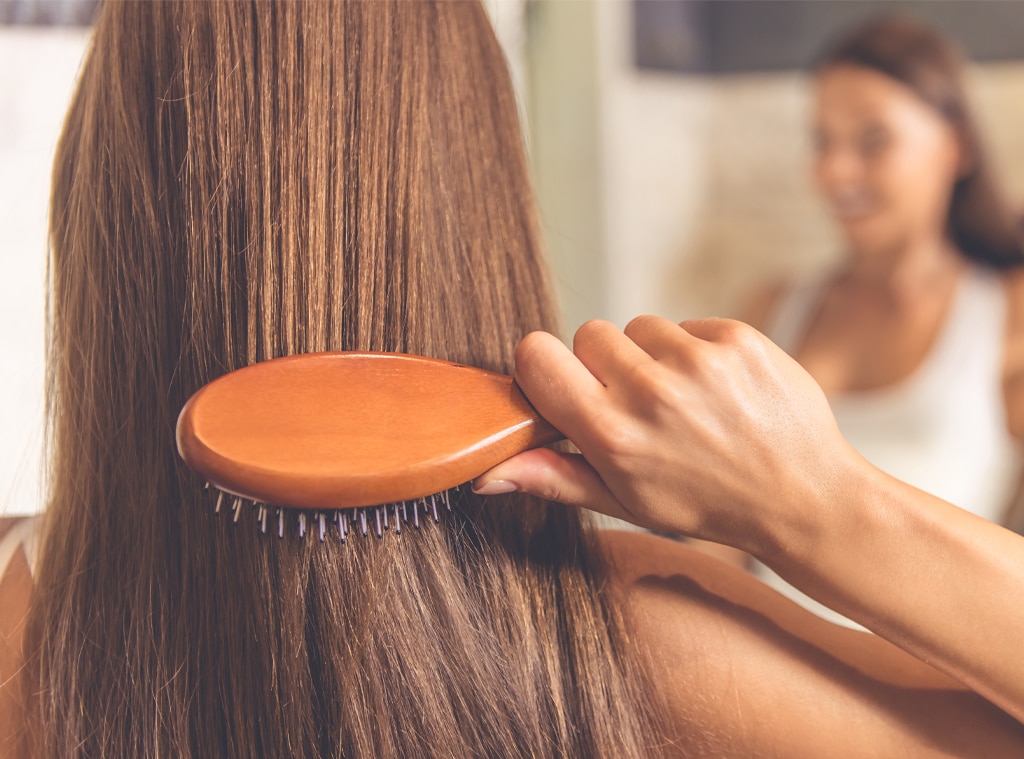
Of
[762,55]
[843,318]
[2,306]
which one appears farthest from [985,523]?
[762,55]

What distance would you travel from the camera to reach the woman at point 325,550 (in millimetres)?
312

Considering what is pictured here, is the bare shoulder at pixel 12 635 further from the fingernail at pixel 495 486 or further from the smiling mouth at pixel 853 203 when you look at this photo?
the smiling mouth at pixel 853 203

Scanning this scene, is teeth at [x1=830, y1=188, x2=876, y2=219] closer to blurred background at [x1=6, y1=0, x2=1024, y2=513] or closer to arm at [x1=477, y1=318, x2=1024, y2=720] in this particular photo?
blurred background at [x1=6, y1=0, x2=1024, y2=513]

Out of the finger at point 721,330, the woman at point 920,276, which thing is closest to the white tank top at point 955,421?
the woman at point 920,276

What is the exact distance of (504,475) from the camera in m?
0.29

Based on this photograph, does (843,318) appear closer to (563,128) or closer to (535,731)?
(563,128)

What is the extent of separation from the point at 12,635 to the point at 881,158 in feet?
3.90

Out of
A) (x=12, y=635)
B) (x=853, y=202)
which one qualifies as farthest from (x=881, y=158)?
(x=12, y=635)

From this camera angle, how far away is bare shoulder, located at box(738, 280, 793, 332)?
4.50 feet

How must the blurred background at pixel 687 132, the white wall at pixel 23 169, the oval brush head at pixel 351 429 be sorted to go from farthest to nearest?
the blurred background at pixel 687 132, the white wall at pixel 23 169, the oval brush head at pixel 351 429

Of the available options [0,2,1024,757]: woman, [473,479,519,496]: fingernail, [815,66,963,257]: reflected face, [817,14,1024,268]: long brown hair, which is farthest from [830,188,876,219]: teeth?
[473,479,519,496]: fingernail

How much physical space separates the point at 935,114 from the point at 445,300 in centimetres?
111

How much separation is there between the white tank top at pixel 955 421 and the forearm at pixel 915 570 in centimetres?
83

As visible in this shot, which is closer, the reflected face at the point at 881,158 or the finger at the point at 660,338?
the finger at the point at 660,338
